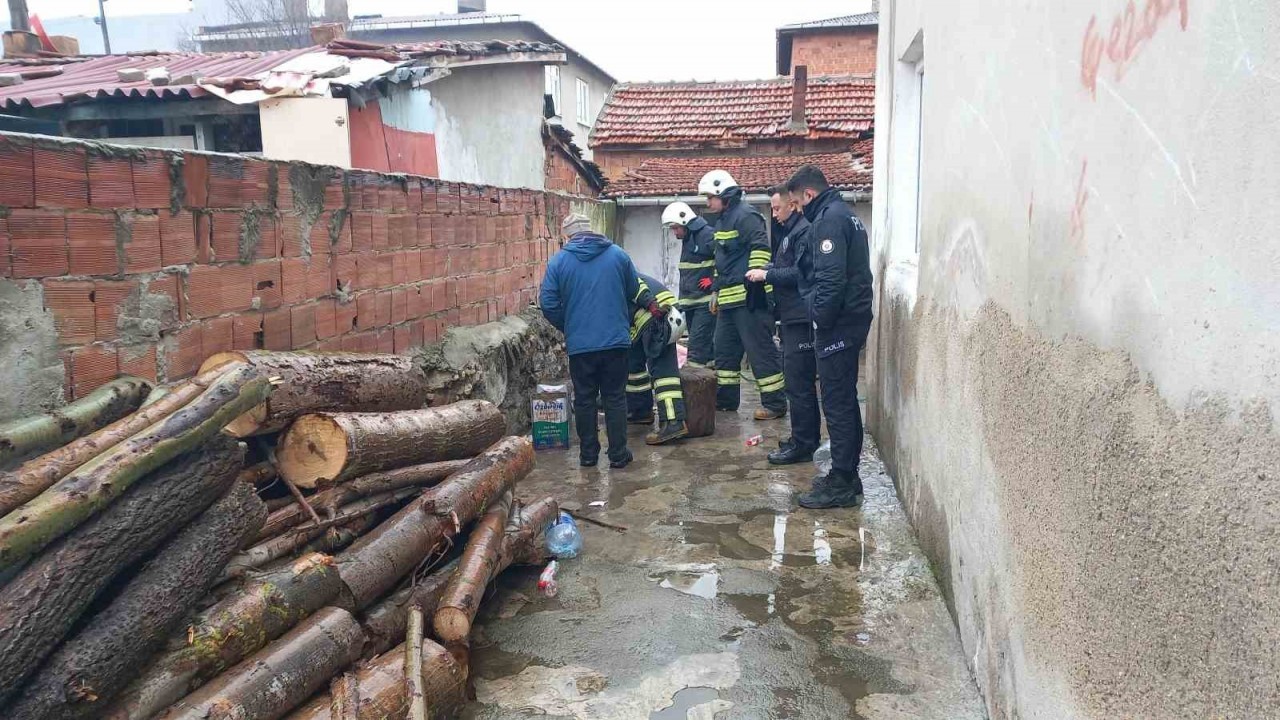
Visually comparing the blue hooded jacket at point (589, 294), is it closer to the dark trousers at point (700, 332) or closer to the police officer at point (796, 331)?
the police officer at point (796, 331)

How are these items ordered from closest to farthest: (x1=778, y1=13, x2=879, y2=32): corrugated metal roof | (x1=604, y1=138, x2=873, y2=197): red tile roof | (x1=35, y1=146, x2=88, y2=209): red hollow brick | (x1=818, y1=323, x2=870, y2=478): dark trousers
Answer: (x1=35, y1=146, x2=88, y2=209): red hollow brick < (x1=818, y1=323, x2=870, y2=478): dark trousers < (x1=604, y1=138, x2=873, y2=197): red tile roof < (x1=778, y1=13, x2=879, y2=32): corrugated metal roof

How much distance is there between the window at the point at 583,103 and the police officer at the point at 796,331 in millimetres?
18320

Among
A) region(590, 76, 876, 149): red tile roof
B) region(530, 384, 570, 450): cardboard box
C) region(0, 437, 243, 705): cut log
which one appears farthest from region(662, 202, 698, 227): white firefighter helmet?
region(590, 76, 876, 149): red tile roof

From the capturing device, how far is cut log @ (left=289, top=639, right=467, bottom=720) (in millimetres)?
2797

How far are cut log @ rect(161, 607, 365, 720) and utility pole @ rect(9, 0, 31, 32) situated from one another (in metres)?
18.7

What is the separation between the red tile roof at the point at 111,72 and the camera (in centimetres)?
780

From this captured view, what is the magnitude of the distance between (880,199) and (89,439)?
18.1 feet

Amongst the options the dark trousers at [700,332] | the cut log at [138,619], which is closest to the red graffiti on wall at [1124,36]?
the cut log at [138,619]

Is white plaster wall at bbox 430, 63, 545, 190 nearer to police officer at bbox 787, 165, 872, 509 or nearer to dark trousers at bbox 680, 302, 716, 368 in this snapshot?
dark trousers at bbox 680, 302, 716, 368

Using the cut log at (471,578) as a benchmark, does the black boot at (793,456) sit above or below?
below

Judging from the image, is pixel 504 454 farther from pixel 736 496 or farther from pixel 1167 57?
pixel 1167 57

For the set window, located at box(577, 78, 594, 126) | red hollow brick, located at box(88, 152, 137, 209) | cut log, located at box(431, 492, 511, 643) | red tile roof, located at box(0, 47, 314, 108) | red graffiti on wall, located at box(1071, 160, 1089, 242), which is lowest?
cut log, located at box(431, 492, 511, 643)

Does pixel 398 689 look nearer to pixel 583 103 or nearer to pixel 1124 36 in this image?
pixel 1124 36

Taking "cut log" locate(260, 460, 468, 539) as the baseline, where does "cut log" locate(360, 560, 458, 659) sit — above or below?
below
